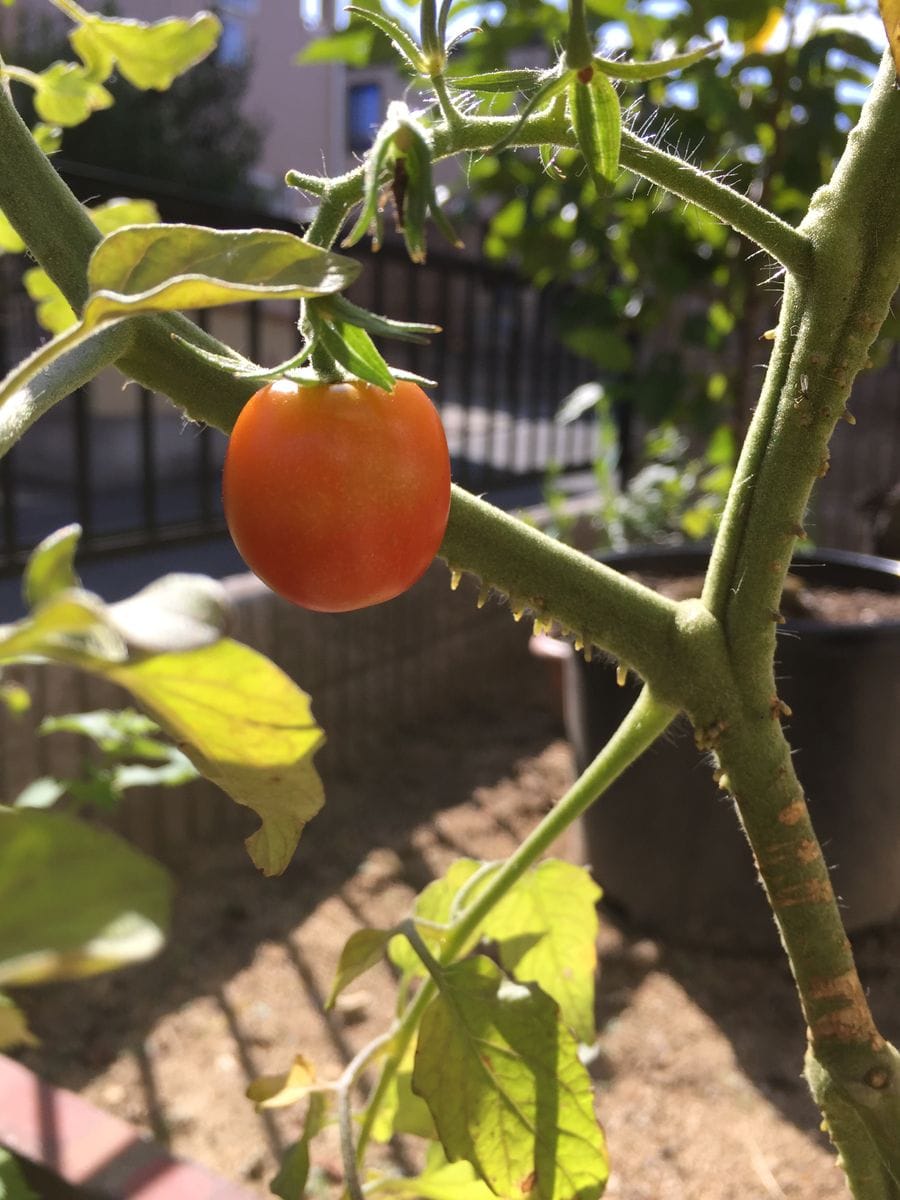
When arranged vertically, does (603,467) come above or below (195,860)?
above

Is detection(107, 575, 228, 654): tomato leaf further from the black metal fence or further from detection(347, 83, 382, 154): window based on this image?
detection(347, 83, 382, 154): window

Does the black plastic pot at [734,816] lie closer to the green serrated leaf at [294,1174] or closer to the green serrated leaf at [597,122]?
the green serrated leaf at [294,1174]

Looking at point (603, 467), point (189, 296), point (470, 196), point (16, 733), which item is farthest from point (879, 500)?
point (189, 296)

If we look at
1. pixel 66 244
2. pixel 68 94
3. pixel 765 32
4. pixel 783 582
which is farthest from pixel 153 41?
pixel 765 32

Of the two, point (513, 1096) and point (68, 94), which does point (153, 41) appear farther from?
point (513, 1096)

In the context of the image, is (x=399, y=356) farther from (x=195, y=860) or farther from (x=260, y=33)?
(x=260, y=33)
